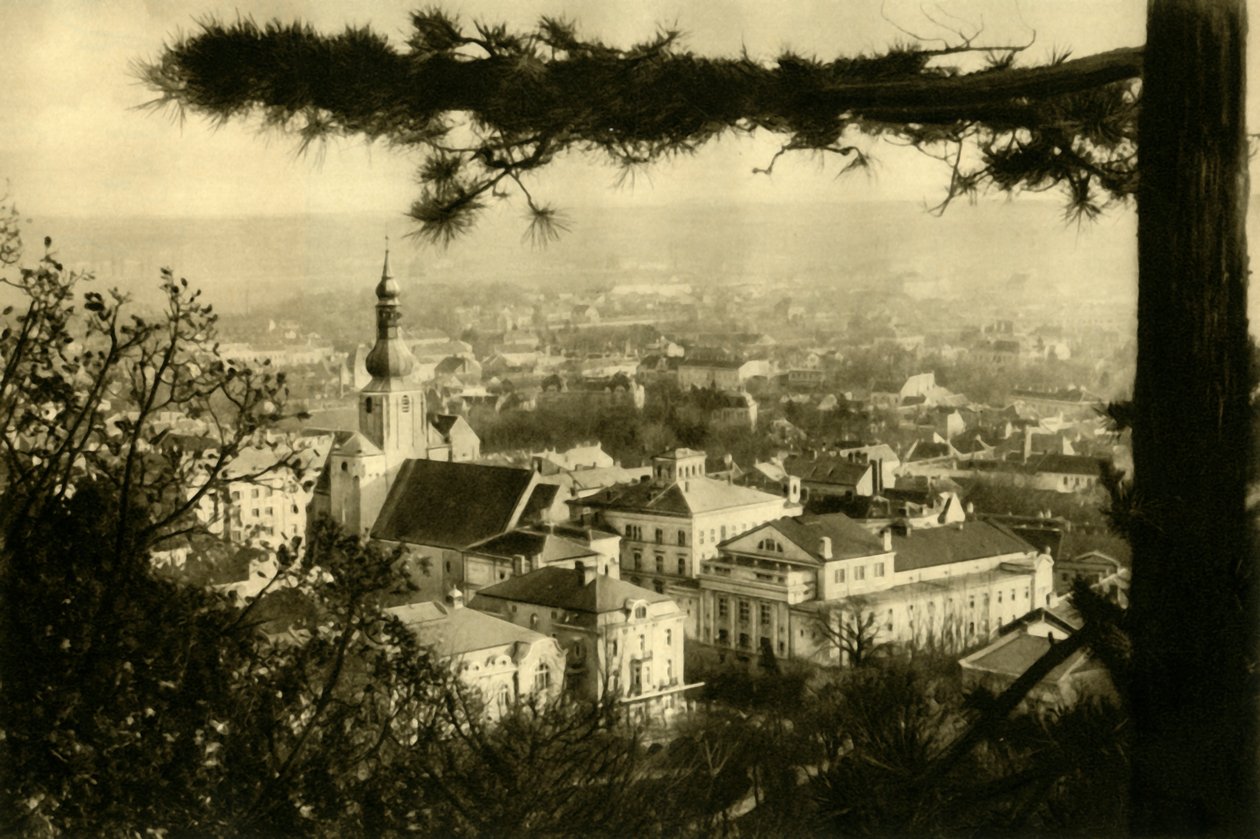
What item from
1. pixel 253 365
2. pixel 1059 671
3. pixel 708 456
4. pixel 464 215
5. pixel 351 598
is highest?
pixel 464 215

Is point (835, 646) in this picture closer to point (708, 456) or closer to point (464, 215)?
point (708, 456)

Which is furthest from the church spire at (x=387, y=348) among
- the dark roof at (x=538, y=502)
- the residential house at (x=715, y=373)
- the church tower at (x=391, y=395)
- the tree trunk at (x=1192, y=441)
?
the tree trunk at (x=1192, y=441)

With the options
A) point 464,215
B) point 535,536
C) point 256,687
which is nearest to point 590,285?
point 464,215

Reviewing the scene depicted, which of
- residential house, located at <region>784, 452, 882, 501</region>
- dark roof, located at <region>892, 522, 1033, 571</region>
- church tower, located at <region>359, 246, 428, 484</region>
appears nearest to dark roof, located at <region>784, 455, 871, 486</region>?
residential house, located at <region>784, 452, 882, 501</region>

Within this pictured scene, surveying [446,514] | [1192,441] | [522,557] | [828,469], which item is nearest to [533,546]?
[522,557]

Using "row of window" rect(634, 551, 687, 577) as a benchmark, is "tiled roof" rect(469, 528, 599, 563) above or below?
above

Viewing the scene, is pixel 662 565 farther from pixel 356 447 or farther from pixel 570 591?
pixel 356 447

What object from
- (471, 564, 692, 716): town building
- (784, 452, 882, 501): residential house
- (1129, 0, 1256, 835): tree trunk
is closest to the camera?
(1129, 0, 1256, 835): tree trunk

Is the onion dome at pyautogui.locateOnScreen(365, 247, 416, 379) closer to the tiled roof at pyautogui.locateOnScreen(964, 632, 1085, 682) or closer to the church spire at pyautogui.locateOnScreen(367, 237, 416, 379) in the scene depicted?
the church spire at pyautogui.locateOnScreen(367, 237, 416, 379)
